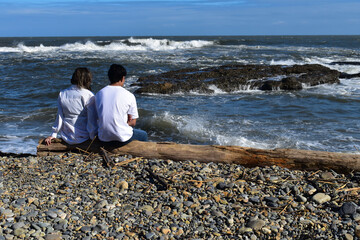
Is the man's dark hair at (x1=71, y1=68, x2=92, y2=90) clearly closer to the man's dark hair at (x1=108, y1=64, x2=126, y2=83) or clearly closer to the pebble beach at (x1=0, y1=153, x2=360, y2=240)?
the man's dark hair at (x1=108, y1=64, x2=126, y2=83)

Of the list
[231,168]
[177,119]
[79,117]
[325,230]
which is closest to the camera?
[325,230]

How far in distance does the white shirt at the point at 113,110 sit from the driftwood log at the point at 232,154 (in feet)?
1.03

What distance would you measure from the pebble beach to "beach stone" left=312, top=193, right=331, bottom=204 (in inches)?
0.5

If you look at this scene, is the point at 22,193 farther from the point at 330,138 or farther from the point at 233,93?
the point at 233,93

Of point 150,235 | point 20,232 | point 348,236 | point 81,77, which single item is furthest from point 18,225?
point 348,236

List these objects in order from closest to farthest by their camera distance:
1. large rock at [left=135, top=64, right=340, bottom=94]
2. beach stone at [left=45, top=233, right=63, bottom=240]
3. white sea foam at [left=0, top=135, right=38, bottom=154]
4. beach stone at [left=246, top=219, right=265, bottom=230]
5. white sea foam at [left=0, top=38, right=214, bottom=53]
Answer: beach stone at [left=45, top=233, right=63, bottom=240] < beach stone at [left=246, top=219, right=265, bottom=230] < white sea foam at [left=0, top=135, right=38, bottom=154] < large rock at [left=135, top=64, right=340, bottom=94] < white sea foam at [left=0, top=38, right=214, bottom=53]

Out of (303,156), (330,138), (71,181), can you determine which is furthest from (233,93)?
(71,181)

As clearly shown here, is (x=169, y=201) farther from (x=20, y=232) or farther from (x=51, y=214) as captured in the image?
(x=20, y=232)

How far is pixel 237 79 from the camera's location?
1623 centimetres

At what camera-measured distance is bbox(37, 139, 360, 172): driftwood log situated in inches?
189

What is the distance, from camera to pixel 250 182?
446 centimetres

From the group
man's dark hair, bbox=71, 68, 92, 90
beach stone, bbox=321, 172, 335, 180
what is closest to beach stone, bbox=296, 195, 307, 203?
beach stone, bbox=321, 172, 335, 180

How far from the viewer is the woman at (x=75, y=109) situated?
5172 mm

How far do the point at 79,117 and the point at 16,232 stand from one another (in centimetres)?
227
